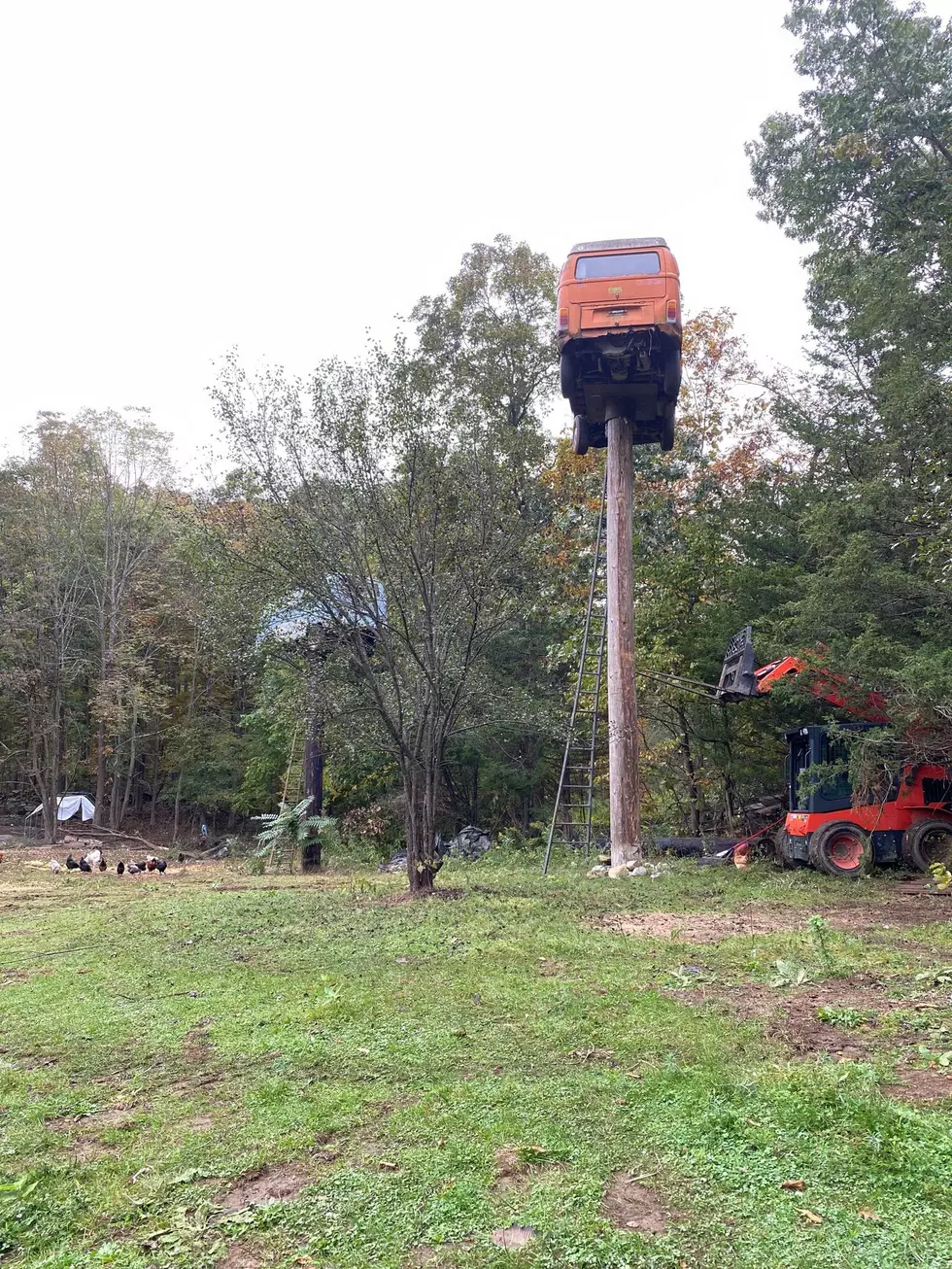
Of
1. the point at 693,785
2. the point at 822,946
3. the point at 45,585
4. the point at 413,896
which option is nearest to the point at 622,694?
the point at 413,896

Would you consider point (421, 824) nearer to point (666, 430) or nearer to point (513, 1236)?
point (666, 430)

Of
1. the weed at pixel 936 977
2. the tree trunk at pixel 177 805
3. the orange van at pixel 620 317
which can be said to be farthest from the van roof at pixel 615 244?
the tree trunk at pixel 177 805

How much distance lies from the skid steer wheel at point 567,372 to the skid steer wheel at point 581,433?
979 millimetres

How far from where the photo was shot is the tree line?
9.73 m

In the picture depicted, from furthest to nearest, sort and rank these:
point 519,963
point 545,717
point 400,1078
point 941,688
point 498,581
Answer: point 545,717
point 498,581
point 941,688
point 519,963
point 400,1078

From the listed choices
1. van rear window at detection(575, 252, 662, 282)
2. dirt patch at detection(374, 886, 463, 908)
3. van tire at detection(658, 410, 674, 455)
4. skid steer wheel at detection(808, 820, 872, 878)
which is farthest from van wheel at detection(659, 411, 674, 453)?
dirt patch at detection(374, 886, 463, 908)

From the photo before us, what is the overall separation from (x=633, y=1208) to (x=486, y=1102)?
3.09 feet

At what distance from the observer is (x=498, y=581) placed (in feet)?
34.5

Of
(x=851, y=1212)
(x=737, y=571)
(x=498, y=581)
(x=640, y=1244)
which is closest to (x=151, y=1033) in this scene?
(x=640, y=1244)

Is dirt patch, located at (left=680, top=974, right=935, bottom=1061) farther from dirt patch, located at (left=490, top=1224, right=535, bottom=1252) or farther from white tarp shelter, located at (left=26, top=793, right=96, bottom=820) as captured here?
white tarp shelter, located at (left=26, top=793, right=96, bottom=820)

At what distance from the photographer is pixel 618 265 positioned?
1137 cm

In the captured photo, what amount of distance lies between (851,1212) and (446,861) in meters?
13.5

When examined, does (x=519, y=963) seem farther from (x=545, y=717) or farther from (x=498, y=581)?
(x=545, y=717)

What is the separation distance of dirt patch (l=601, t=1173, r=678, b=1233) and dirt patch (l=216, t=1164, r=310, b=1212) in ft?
3.24
